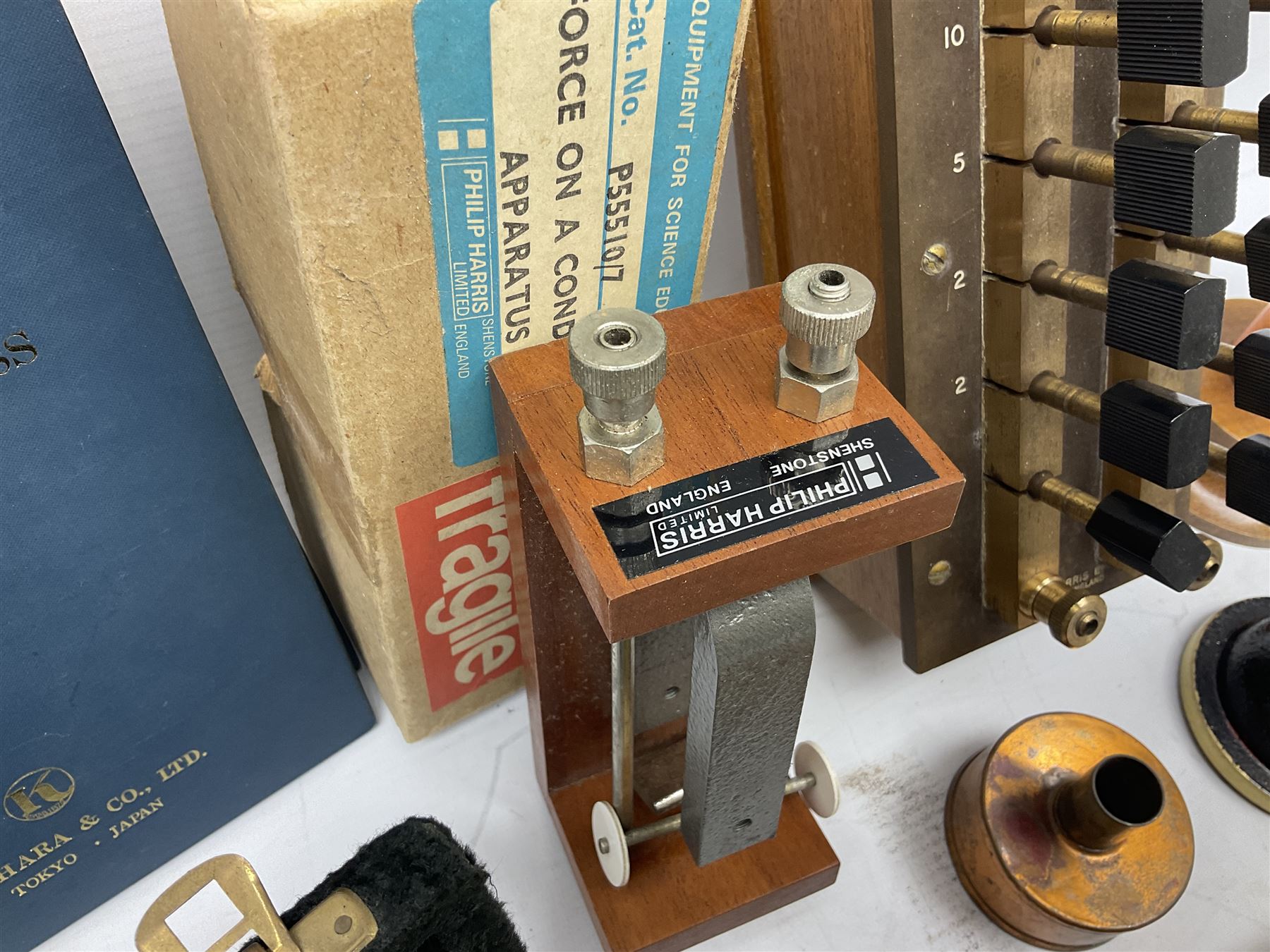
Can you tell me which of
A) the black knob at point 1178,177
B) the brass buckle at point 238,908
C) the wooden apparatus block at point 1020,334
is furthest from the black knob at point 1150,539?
the brass buckle at point 238,908

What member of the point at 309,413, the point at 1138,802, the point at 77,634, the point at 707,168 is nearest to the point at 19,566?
the point at 77,634

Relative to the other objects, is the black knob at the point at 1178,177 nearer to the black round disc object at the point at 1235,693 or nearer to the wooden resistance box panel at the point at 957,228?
the wooden resistance box panel at the point at 957,228

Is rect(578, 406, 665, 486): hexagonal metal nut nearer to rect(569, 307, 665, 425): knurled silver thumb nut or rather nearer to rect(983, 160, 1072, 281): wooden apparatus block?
rect(569, 307, 665, 425): knurled silver thumb nut

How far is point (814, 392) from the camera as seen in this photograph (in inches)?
20.5

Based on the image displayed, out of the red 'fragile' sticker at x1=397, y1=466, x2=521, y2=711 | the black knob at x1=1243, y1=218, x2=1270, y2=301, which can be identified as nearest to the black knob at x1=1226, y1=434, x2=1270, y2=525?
the black knob at x1=1243, y1=218, x2=1270, y2=301

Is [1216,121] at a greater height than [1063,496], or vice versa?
[1216,121]

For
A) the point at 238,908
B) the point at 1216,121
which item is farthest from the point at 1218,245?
the point at 238,908

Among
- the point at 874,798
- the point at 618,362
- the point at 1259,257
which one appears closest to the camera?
the point at 618,362

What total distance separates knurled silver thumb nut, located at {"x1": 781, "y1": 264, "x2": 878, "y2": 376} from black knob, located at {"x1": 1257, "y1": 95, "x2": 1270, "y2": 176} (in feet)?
0.82

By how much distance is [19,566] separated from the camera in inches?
22.9

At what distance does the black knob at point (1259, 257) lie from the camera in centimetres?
56

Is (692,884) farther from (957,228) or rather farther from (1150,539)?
(957,228)

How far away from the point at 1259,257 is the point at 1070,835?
42cm

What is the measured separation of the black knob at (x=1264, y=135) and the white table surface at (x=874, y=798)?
502 millimetres
